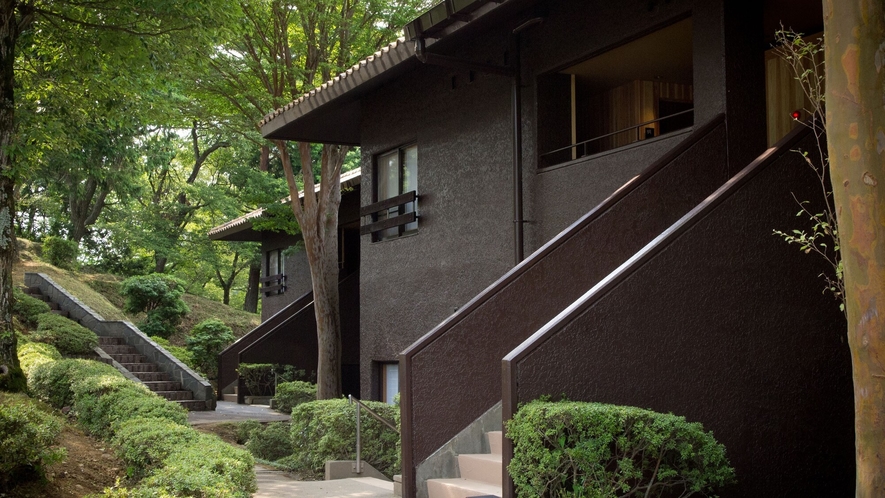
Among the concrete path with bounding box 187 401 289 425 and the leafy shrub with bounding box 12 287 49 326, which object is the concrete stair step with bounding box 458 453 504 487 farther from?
the leafy shrub with bounding box 12 287 49 326

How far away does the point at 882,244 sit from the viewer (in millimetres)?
4012

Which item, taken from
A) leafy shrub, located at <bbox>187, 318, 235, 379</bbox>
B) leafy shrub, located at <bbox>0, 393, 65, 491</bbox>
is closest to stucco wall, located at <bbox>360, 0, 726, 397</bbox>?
leafy shrub, located at <bbox>0, 393, 65, 491</bbox>

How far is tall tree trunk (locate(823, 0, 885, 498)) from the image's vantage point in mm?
4027

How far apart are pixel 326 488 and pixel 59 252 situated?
869 inches

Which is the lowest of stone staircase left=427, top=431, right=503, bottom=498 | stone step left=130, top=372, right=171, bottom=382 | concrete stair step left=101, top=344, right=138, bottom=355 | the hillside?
stone staircase left=427, top=431, right=503, bottom=498

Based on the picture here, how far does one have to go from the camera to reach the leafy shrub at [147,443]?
8.20m

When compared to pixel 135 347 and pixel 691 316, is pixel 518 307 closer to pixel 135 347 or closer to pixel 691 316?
pixel 691 316

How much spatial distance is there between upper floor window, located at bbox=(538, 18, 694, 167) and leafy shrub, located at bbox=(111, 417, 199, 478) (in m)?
5.43

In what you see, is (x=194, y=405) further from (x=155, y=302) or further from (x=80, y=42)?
(x=80, y=42)

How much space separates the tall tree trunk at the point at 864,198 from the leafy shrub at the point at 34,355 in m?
13.4

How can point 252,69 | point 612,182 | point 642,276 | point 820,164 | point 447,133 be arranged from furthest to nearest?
1. point 252,69
2. point 447,133
3. point 612,182
4. point 820,164
5. point 642,276

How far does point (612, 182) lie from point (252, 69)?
9312mm

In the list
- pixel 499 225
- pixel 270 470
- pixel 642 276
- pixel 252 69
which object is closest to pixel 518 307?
pixel 642 276

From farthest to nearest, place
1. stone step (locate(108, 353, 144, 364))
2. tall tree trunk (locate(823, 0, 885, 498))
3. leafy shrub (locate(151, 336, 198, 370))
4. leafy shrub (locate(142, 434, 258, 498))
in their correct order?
leafy shrub (locate(151, 336, 198, 370)), stone step (locate(108, 353, 144, 364)), leafy shrub (locate(142, 434, 258, 498)), tall tree trunk (locate(823, 0, 885, 498))
